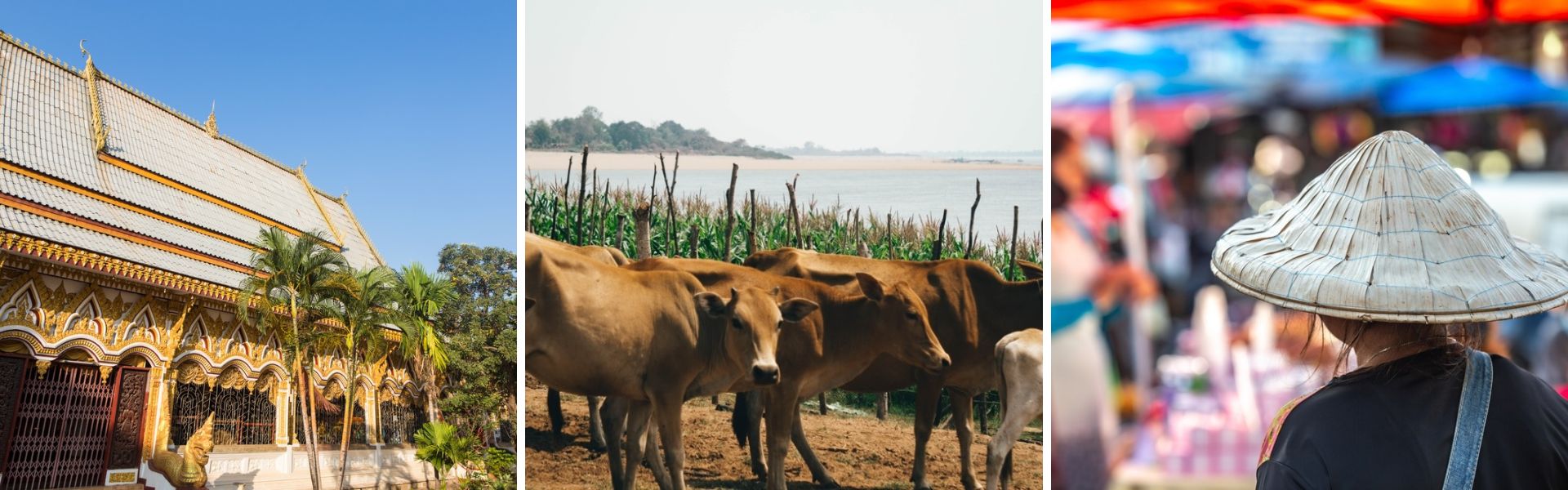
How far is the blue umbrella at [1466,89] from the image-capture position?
4.88 m

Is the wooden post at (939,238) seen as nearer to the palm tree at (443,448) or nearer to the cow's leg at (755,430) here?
the cow's leg at (755,430)

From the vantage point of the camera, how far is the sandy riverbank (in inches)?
227

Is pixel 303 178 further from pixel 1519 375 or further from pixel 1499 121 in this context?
pixel 1519 375

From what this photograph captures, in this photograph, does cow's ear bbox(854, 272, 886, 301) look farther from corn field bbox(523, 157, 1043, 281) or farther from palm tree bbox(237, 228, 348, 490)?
palm tree bbox(237, 228, 348, 490)

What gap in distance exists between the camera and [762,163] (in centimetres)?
592

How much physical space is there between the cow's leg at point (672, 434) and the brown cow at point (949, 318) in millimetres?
354

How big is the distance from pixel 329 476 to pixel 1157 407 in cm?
976

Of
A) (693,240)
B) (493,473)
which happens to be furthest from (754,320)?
(493,473)

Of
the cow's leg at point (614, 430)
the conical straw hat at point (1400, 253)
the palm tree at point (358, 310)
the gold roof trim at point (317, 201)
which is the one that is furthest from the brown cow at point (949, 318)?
the gold roof trim at point (317, 201)

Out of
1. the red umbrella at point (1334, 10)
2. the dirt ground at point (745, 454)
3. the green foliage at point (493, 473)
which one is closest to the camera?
the red umbrella at point (1334, 10)

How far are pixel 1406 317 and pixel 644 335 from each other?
4.64 metres

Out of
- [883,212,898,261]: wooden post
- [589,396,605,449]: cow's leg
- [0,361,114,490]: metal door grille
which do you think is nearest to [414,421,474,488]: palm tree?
[0,361,114,490]: metal door grille

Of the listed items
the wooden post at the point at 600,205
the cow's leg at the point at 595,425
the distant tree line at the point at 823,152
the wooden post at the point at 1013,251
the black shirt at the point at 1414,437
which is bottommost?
the cow's leg at the point at 595,425

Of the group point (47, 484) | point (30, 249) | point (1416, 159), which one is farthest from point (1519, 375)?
point (47, 484)
